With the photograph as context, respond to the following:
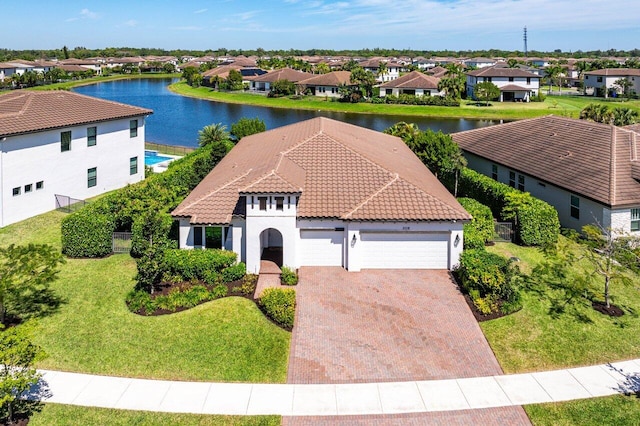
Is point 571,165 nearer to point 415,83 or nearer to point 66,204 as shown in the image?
point 66,204

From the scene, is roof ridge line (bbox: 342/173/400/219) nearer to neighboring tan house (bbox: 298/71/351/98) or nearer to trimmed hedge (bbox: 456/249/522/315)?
trimmed hedge (bbox: 456/249/522/315)

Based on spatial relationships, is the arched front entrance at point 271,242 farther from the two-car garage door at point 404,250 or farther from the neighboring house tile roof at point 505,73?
the neighboring house tile roof at point 505,73

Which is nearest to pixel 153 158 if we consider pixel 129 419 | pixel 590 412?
pixel 129 419

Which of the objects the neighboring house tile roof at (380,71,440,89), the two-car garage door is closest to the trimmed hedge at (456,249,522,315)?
the two-car garage door

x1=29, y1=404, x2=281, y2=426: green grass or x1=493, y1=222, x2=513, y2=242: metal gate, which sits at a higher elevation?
x1=493, y1=222, x2=513, y2=242: metal gate

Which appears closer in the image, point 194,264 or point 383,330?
point 383,330

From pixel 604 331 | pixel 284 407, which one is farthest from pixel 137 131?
pixel 604 331

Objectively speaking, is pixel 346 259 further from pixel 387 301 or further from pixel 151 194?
pixel 151 194
